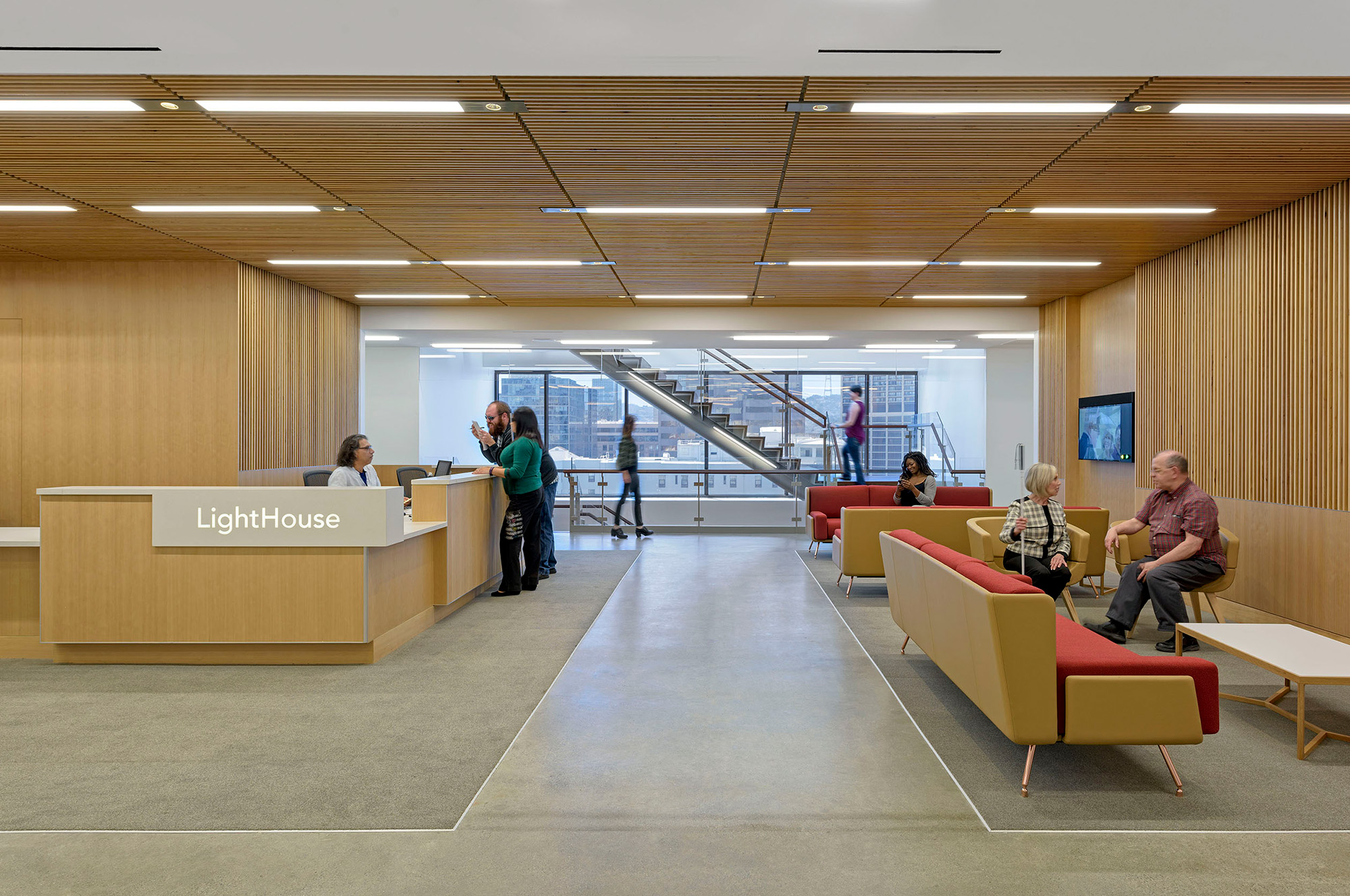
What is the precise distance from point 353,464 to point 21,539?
211 centimetres

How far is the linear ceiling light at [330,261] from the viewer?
8328 millimetres

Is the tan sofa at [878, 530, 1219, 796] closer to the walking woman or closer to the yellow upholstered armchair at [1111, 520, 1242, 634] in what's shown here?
the yellow upholstered armchair at [1111, 520, 1242, 634]

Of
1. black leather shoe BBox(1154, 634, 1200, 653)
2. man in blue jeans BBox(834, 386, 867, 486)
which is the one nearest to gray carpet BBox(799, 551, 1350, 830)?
black leather shoe BBox(1154, 634, 1200, 653)

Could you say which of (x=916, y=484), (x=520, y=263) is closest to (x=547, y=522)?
(x=520, y=263)

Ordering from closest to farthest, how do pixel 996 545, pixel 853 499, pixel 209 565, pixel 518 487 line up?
pixel 209 565 < pixel 996 545 < pixel 518 487 < pixel 853 499

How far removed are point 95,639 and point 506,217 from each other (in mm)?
3997

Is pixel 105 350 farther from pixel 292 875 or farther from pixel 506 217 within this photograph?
pixel 292 875

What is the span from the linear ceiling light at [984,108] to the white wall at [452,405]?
37.0 feet

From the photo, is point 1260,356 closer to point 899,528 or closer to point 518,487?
point 899,528

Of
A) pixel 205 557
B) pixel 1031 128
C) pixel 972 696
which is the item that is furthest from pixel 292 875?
pixel 1031 128

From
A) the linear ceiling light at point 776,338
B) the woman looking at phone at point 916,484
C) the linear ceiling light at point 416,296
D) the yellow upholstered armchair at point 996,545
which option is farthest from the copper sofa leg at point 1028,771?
the linear ceiling light at point 776,338

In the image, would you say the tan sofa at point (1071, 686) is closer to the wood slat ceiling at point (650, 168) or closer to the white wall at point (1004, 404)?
the wood slat ceiling at point (650, 168)

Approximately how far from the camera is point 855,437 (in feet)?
47.1

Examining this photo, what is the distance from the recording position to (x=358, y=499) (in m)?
5.52
